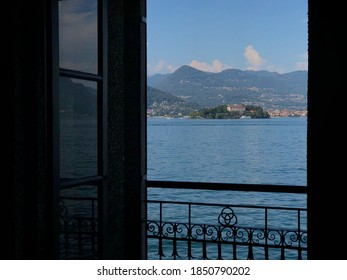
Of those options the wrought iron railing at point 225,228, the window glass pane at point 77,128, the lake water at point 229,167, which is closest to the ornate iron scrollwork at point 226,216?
the wrought iron railing at point 225,228

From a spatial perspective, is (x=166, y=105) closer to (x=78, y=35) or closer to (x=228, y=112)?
(x=228, y=112)

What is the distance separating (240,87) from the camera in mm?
53594

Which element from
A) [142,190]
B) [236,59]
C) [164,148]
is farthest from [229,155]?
Answer: [142,190]

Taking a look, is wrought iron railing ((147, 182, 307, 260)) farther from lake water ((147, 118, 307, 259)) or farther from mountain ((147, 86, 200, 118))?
mountain ((147, 86, 200, 118))

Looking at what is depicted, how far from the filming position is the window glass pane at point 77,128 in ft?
7.23

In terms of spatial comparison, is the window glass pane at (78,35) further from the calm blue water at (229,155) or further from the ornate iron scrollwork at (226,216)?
the calm blue water at (229,155)

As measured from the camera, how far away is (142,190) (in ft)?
10.8

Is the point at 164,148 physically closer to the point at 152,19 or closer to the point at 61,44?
the point at 152,19

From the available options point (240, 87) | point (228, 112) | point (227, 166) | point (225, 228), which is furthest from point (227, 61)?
point (225, 228)

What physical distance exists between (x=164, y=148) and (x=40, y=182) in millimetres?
46875

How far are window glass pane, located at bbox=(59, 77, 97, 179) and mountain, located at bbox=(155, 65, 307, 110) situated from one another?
51011 millimetres

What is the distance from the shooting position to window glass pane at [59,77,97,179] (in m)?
2.21
